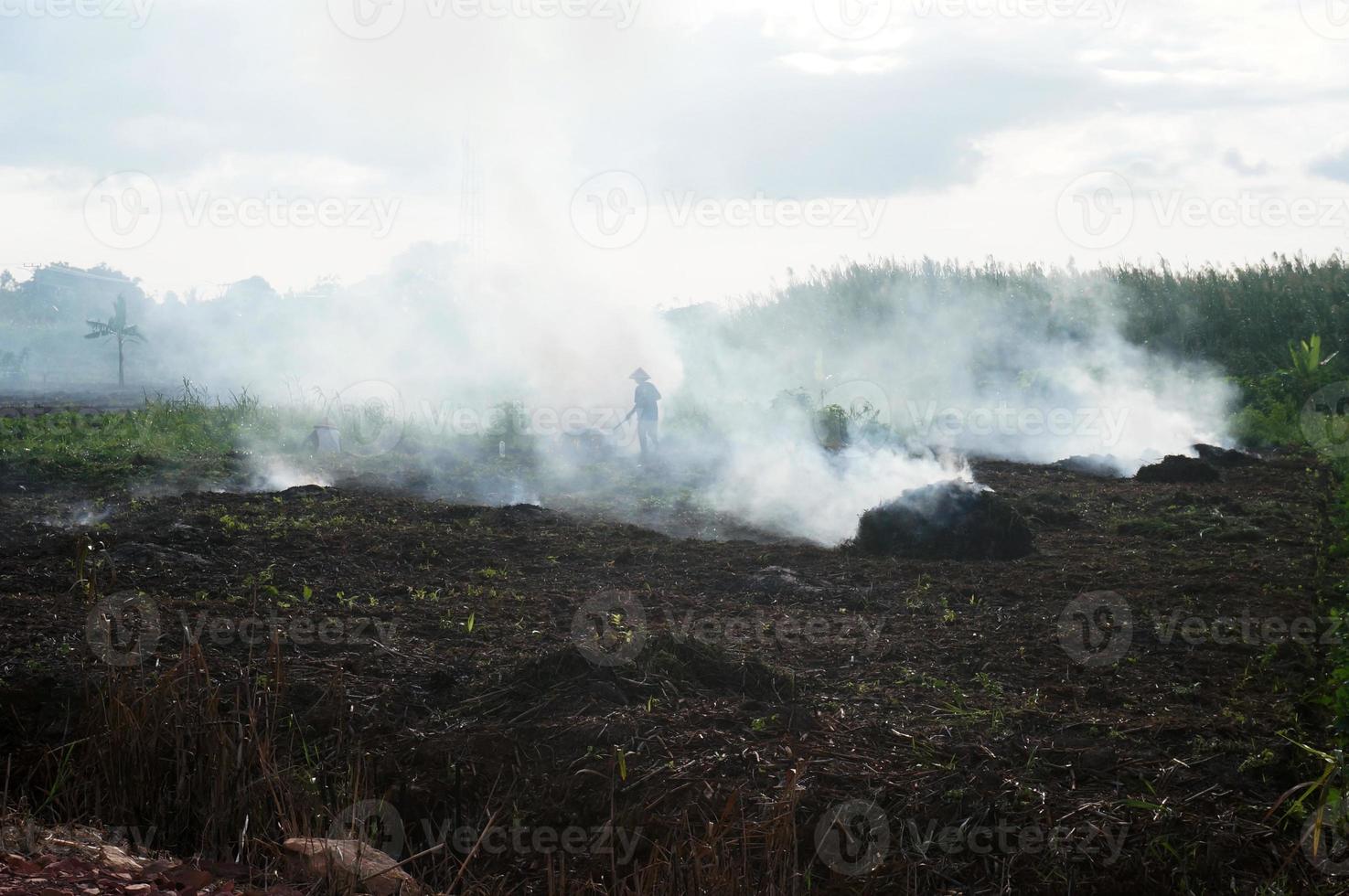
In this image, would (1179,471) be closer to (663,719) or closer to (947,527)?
(947,527)

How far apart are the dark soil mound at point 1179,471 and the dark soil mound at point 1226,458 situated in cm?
72

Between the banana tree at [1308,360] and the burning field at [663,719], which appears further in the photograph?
the banana tree at [1308,360]

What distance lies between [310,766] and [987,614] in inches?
163

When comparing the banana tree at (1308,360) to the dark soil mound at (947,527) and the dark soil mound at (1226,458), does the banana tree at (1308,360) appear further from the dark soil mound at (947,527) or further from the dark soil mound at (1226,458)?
the dark soil mound at (947,527)

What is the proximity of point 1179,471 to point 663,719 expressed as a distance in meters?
10.1

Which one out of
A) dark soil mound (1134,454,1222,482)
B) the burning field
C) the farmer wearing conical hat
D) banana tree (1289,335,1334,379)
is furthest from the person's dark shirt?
banana tree (1289,335,1334,379)

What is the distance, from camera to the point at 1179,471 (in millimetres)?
12734

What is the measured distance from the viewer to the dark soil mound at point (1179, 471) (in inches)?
495

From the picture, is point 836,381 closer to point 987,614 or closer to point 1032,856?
point 987,614

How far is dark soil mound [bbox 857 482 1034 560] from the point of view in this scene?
8633mm

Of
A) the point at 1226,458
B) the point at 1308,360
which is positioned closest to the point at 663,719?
the point at 1226,458

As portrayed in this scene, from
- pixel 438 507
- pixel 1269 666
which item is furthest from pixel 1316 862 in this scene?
pixel 438 507

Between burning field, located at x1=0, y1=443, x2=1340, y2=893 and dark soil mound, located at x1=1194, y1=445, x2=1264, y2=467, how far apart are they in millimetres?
6270

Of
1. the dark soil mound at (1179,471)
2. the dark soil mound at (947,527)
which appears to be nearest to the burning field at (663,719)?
the dark soil mound at (947,527)
